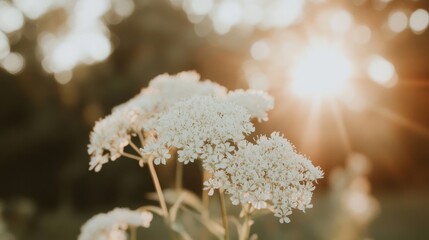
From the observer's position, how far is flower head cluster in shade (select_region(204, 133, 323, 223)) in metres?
2.54

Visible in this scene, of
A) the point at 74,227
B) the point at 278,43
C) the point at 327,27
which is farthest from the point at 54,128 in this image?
the point at 327,27

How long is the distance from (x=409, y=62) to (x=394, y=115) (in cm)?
392

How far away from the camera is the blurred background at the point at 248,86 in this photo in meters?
18.2

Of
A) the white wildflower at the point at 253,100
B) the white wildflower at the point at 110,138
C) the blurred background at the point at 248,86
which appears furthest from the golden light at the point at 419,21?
the white wildflower at the point at 110,138

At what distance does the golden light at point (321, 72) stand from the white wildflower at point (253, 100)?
10.8 metres

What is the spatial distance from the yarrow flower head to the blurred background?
13539mm

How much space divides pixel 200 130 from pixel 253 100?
78 centimetres

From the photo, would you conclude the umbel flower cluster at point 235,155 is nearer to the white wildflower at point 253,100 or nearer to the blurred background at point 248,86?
the white wildflower at point 253,100

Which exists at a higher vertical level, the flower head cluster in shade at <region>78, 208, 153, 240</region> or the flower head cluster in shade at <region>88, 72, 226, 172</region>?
the flower head cluster in shade at <region>88, 72, 226, 172</region>

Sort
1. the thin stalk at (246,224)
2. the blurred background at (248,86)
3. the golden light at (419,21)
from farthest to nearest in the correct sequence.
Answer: the blurred background at (248,86) → the golden light at (419,21) → the thin stalk at (246,224)

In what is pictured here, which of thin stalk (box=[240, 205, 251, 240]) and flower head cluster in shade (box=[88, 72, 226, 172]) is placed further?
flower head cluster in shade (box=[88, 72, 226, 172])

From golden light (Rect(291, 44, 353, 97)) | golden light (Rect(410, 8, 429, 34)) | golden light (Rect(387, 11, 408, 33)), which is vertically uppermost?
golden light (Rect(387, 11, 408, 33))

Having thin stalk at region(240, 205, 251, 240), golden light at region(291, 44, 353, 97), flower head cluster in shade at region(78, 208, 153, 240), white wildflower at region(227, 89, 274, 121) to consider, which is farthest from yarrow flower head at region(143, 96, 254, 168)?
golden light at region(291, 44, 353, 97)

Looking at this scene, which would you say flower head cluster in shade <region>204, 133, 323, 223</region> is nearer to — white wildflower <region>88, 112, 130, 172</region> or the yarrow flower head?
the yarrow flower head
